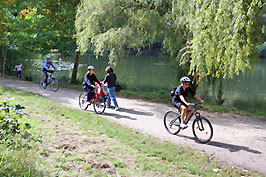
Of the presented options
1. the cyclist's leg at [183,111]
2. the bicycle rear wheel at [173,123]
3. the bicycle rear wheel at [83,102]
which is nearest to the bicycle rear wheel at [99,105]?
the bicycle rear wheel at [83,102]

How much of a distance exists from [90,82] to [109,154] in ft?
17.2

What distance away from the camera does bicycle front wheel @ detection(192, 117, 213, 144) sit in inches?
283

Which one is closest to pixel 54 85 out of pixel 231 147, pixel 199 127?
pixel 199 127

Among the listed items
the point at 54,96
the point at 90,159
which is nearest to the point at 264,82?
the point at 54,96

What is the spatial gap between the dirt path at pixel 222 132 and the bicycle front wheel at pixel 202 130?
0.55ft

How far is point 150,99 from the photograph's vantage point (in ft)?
47.6

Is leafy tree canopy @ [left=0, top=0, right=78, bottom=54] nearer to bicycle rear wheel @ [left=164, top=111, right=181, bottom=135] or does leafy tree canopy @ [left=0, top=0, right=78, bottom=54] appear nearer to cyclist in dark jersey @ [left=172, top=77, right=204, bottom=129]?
bicycle rear wheel @ [left=164, top=111, right=181, bottom=135]

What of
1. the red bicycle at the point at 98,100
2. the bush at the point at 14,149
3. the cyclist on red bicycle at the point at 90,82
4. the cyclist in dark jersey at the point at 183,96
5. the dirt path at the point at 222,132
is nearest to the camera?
the bush at the point at 14,149

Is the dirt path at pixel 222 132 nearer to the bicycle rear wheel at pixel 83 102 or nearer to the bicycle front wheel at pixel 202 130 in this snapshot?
the bicycle front wheel at pixel 202 130

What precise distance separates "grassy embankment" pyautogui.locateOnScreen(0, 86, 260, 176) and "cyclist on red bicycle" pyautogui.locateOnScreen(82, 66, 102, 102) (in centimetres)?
280

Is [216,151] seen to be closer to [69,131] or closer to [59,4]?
[69,131]

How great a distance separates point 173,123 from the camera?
804 cm

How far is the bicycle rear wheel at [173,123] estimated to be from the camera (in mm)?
7934

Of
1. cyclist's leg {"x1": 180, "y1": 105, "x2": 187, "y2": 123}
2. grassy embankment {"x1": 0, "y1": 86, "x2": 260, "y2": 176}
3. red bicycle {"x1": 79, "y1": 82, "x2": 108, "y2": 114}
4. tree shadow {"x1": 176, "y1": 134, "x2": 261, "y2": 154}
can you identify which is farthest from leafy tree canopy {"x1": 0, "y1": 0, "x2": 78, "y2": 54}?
tree shadow {"x1": 176, "y1": 134, "x2": 261, "y2": 154}
